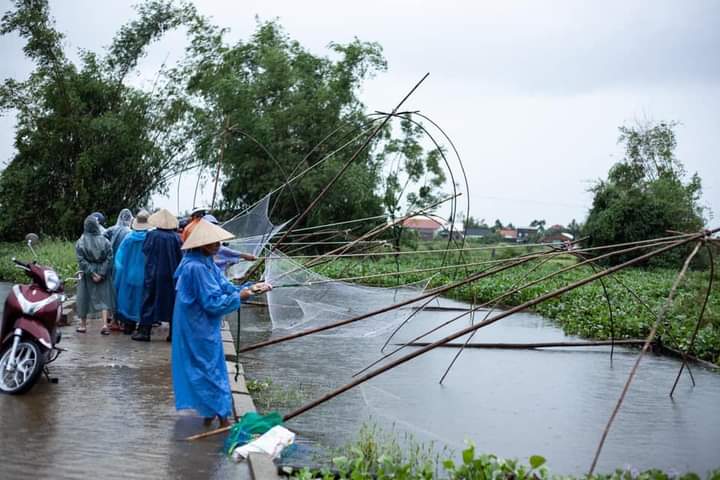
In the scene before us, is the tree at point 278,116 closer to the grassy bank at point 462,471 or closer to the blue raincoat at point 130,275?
the blue raincoat at point 130,275

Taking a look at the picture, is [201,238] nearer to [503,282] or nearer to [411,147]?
[503,282]

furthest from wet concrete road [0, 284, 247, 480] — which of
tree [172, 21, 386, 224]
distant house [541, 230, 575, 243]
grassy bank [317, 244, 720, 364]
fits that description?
tree [172, 21, 386, 224]

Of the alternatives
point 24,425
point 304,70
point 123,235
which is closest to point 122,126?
point 304,70

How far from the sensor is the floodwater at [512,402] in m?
6.94

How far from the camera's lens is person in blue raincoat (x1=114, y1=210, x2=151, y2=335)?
10984 mm

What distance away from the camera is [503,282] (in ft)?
68.1

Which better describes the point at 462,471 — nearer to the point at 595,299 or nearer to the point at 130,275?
the point at 130,275

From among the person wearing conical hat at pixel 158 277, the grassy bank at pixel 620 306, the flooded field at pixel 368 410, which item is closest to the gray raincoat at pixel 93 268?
the flooded field at pixel 368 410

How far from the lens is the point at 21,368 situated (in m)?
7.27

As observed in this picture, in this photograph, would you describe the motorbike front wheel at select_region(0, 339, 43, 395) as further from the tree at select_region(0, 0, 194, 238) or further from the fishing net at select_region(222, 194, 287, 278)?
the tree at select_region(0, 0, 194, 238)

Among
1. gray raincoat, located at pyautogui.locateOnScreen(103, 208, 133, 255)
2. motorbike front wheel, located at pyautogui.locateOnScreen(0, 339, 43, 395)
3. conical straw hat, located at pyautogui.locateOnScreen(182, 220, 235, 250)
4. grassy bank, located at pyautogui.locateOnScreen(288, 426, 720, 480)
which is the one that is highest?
gray raincoat, located at pyautogui.locateOnScreen(103, 208, 133, 255)

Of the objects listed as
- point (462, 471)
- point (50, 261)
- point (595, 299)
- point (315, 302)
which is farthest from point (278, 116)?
point (462, 471)

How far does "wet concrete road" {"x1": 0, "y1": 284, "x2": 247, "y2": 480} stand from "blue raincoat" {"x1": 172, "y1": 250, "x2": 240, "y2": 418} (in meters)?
0.25

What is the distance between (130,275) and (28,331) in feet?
12.3
